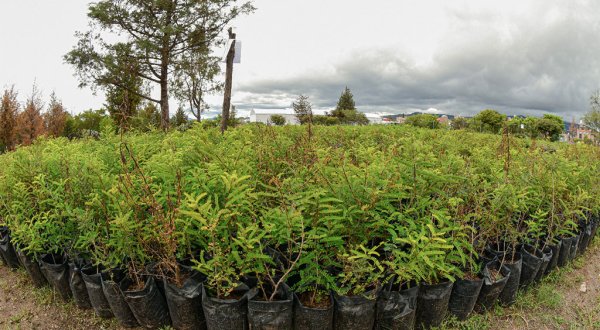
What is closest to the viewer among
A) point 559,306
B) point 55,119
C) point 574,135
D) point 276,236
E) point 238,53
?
point 276,236

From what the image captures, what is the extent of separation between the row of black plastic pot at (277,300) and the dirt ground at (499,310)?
0.33 feet

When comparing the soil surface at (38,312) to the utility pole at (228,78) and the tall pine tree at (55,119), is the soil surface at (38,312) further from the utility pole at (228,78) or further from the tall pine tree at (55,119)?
the tall pine tree at (55,119)

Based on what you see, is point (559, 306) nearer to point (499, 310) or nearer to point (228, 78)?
point (499, 310)

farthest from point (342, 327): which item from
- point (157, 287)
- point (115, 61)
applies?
point (115, 61)

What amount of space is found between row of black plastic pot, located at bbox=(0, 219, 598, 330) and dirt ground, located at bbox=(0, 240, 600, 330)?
101 millimetres

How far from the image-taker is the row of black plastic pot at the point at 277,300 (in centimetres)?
259

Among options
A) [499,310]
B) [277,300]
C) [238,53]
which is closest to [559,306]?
[499,310]

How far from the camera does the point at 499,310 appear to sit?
11.2 feet

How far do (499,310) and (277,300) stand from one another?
2.21 meters

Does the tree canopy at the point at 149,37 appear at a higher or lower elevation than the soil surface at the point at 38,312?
higher

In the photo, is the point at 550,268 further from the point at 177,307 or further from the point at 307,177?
the point at 177,307

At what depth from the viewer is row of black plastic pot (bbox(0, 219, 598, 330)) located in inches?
102

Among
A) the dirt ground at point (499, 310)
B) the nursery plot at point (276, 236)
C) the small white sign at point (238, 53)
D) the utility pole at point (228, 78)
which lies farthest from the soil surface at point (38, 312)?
the small white sign at point (238, 53)

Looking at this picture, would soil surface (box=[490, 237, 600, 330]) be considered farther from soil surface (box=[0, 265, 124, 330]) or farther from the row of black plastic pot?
soil surface (box=[0, 265, 124, 330])
